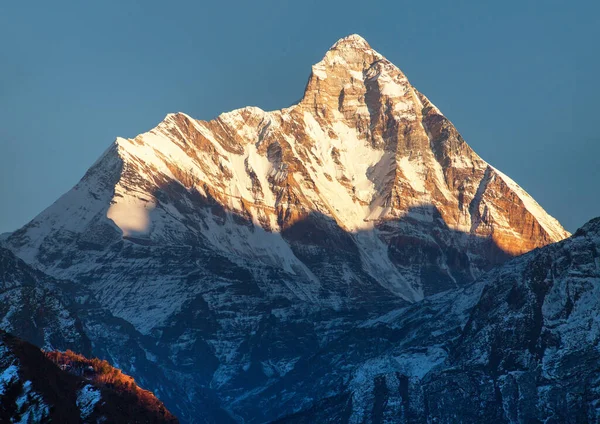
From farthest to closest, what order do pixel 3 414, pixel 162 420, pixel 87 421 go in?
pixel 162 420 → pixel 87 421 → pixel 3 414

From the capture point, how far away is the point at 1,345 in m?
138

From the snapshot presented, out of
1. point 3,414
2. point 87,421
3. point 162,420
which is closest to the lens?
point 3,414

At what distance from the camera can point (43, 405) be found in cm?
13800

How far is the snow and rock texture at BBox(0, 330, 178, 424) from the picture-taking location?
136 m

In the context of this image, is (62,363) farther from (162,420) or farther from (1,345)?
(1,345)

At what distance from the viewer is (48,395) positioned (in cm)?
13950

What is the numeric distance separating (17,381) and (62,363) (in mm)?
36462

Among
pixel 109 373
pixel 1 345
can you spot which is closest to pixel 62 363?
pixel 109 373

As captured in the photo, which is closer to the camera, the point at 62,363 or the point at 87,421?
the point at 87,421

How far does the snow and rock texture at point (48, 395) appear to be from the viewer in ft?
447

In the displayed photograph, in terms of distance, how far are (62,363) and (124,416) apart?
72.3 ft

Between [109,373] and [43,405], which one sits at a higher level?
[109,373]

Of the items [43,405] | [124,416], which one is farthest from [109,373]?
[43,405]

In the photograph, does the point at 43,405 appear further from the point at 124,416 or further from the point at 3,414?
the point at 124,416
